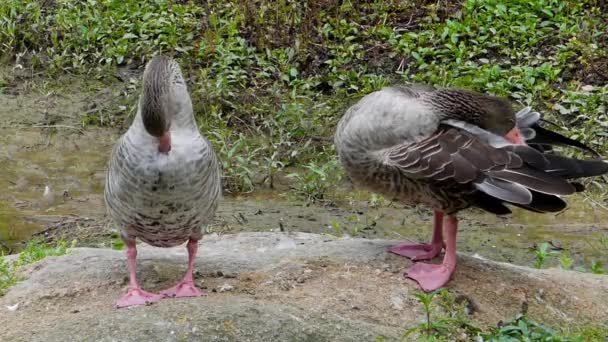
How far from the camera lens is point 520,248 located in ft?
22.4

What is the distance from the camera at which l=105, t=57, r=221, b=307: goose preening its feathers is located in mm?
4055

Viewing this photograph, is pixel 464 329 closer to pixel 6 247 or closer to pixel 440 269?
pixel 440 269

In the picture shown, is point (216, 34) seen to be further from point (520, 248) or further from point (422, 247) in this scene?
point (422, 247)

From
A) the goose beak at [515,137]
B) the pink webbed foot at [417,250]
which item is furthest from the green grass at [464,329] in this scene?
the goose beak at [515,137]

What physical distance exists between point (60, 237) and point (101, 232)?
0.32m

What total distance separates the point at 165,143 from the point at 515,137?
1.96 meters

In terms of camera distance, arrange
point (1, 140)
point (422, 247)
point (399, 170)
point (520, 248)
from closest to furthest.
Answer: point (399, 170), point (422, 247), point (520, 248), point (1, 140)

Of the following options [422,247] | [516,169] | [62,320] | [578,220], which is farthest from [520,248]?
[62,320]

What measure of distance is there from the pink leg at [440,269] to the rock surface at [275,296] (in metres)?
0.07

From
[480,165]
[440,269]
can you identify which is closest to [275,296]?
[440,269]

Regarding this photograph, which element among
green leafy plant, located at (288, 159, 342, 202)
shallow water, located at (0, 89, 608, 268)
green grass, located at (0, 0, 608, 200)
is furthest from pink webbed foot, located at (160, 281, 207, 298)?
green grass, located at (0, 0, 608, 200)

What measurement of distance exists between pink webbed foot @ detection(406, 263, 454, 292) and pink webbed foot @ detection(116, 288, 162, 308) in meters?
1.38

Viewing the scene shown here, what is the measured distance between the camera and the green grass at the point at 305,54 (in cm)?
859

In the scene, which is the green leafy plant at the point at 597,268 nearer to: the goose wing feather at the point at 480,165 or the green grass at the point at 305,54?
the goose wing feather at the point at 480,165
